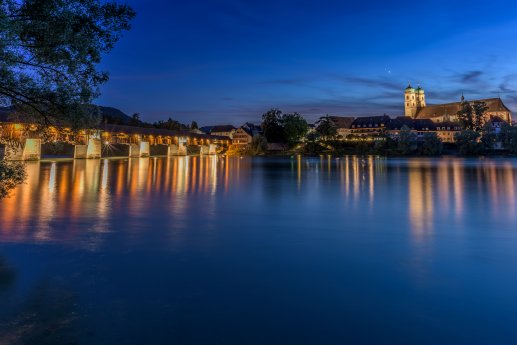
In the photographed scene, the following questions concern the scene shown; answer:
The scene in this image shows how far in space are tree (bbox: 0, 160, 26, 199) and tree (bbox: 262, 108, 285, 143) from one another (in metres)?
135

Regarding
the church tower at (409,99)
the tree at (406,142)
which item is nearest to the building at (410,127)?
the tree at (406,142)

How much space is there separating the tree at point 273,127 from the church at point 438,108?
73155mm

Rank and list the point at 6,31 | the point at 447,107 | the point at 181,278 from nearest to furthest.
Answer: the point at 6,31 < the point at 181,278 < the point at 447,107

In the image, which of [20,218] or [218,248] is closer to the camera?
[218,248]

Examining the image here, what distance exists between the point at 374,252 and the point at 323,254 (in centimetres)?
142

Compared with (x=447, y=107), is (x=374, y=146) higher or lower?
lower

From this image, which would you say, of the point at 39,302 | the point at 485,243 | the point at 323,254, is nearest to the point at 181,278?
the point at 39,302

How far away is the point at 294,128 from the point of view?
137m

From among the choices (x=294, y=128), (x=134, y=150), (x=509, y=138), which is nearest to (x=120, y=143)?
(x=134, y=150)

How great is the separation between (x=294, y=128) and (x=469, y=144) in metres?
55.4

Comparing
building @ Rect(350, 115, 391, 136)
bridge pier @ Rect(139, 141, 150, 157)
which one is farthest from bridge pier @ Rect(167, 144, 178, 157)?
building @ Rect(350, 115, 391, 136)

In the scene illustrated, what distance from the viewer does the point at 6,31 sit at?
682cm

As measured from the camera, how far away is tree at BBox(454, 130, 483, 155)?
11044cm

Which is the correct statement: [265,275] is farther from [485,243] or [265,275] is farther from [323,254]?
[485,243]
